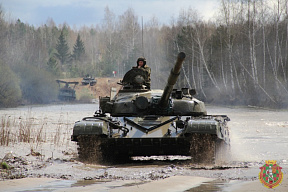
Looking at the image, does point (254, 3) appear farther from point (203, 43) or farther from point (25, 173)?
point (25, 173)

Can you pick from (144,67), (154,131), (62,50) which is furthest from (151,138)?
(62,50)

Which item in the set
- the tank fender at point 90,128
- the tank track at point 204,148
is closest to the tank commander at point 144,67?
the tank fender at point 90,128

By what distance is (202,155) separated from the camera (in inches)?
406

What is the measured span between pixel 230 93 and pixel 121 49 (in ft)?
121

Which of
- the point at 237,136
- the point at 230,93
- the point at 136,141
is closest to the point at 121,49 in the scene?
the point at 230,93

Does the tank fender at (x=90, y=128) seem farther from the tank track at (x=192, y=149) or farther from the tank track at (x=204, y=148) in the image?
the tank track at (x=204, y=148)

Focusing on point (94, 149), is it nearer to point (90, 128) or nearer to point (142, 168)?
point (90, 128)

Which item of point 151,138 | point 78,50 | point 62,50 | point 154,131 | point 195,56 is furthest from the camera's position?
point 78,50

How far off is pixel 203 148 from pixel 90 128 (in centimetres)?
207

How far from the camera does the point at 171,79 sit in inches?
404

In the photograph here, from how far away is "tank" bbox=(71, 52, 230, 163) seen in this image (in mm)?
10133

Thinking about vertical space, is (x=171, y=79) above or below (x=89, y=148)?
above

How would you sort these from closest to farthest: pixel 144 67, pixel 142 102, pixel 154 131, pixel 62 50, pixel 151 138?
pixel 151 138 → pixel 154 131 → pixel 142 102 → pixel 144 67 → pixel 62 50

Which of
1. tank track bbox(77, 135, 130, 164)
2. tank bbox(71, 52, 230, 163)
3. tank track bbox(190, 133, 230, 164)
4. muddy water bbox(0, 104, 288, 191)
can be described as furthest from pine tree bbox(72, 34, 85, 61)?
tank track bbox(190, 133, 230, 164)
